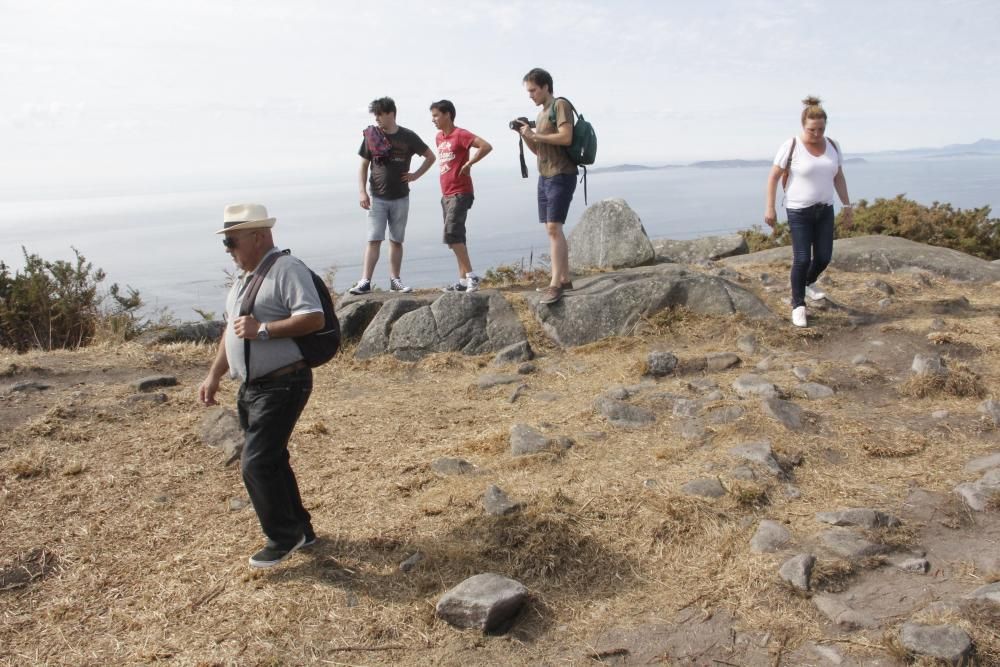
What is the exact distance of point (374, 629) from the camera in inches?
160

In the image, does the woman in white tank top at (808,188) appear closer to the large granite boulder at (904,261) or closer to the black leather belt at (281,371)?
the large granite boulder at (904,261)

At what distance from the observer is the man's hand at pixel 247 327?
4180 millimetres

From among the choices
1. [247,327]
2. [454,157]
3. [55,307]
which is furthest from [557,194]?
[55,307]

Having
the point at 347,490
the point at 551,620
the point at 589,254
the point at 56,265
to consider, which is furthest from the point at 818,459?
the point at 56,265

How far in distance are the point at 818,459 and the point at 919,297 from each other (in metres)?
5.54

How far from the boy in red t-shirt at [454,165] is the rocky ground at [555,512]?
1.85 m

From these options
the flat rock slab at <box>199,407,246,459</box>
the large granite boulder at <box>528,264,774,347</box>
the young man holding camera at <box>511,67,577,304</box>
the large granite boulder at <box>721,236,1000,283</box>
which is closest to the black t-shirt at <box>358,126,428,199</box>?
the young man holding camera at <box>511,67,577,304</box>

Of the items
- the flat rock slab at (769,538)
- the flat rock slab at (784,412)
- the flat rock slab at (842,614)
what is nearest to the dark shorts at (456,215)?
the flat rock slab at (784,412)

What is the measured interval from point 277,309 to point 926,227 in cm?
1484

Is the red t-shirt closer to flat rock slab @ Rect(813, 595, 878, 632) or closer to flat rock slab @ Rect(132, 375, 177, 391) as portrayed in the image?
flat rock slab @ Rect(132, 375, 177, 391)

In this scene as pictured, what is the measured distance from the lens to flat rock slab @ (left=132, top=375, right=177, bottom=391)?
809 centimetres

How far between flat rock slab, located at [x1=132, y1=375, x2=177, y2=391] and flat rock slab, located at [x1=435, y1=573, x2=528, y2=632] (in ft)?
16.7

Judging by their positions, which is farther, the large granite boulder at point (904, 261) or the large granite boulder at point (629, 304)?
the large granite boulder at point (904, 261)

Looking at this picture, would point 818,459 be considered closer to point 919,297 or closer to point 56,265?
point 919,297
